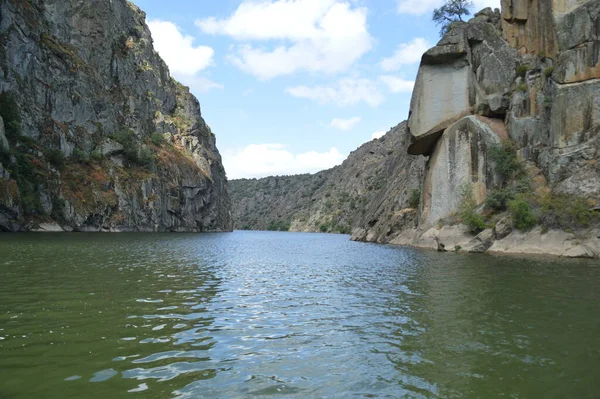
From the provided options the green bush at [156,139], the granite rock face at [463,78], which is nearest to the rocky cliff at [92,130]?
the green bush at [156,139]

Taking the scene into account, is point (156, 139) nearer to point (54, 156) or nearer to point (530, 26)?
point (54, 156)

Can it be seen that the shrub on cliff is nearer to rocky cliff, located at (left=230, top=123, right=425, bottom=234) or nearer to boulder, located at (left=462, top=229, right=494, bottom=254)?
boulder, located at (left=462, top=229, right=494, bottom=254)

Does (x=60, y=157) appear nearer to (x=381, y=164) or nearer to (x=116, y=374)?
(x=116, y=374)

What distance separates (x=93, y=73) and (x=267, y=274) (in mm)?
86424

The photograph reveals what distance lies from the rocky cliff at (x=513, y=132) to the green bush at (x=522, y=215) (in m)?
0.09

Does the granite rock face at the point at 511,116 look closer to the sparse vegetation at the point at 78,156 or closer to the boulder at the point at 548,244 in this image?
the boulder at the point at 548,244

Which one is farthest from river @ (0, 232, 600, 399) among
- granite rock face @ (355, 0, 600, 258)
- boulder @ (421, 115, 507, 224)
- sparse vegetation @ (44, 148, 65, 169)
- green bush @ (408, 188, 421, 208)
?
sparse vegetation @ (44, 148, 65, 169)

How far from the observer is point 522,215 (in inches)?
1560

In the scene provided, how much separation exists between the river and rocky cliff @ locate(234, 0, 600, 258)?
18.1 metres

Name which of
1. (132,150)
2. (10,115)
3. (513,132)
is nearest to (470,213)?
(513,132)

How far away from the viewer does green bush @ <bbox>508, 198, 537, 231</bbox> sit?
129 feet

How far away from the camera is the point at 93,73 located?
9494 centimetres

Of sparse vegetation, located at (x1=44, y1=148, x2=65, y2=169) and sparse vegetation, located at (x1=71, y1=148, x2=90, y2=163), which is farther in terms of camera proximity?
sparse vegetation, located at (x1=71, y1=148, x2=90, y2=163)

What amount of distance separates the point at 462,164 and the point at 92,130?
72.0 metres
